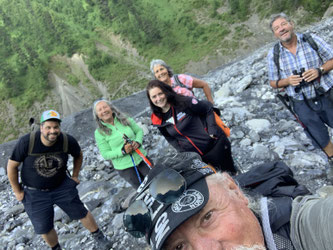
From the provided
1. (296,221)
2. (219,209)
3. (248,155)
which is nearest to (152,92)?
(219,209)

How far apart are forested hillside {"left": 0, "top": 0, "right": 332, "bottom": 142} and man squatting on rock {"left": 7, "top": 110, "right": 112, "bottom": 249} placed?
61.4 m

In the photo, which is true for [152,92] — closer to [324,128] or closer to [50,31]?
[324,128]

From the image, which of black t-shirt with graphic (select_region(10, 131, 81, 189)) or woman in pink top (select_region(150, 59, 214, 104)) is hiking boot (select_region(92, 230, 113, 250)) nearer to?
black t-shirt with graphic (select_region(10, 131, 81, 189))

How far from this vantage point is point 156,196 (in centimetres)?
145

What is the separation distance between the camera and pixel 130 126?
4.28 metres

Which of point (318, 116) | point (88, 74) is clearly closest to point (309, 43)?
point (318, 116)

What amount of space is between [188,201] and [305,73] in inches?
108

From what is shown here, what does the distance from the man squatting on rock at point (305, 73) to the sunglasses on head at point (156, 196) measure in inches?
103

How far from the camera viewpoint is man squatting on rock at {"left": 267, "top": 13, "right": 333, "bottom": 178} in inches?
125

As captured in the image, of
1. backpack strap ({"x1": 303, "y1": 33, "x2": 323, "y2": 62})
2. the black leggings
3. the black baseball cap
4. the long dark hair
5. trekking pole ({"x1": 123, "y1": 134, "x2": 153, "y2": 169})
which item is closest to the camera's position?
the black baseball cap

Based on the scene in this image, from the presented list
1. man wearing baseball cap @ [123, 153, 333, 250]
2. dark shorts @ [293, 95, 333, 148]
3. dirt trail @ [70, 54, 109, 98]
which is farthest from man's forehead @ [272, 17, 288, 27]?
dirt trail @ [70, 54, 109, 98]

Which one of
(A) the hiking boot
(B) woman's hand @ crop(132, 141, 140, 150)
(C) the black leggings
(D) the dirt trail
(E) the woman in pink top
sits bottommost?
(A) the hiking boot

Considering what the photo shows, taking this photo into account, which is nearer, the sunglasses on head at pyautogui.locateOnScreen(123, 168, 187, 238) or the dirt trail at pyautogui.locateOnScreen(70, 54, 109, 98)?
the sunglasses on head at pyautogui.locateOnScreen(123, 168, 187, 238)

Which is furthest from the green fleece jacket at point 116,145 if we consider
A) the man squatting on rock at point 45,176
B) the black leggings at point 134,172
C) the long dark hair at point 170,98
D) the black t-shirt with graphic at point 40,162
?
the long dark hair at point 170,98
